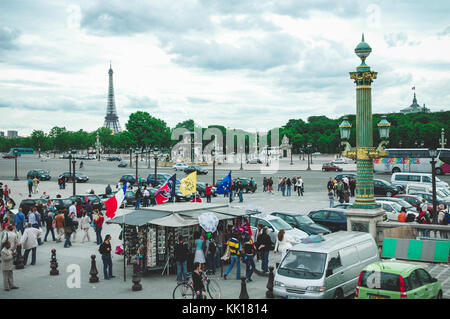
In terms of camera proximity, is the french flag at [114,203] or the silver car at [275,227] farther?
the silver car at [275,227]

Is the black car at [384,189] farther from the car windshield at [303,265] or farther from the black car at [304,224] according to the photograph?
the car windshield at [303,265]

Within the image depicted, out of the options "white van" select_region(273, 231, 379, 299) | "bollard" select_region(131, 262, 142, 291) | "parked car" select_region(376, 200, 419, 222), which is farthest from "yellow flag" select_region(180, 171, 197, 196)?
"parked car" select_region(376, 200, 419, 222)

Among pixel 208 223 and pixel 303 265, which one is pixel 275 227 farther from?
pixel 303 265

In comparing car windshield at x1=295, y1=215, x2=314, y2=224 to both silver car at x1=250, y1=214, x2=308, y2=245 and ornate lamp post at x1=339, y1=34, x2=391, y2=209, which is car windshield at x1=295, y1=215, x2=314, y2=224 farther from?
ornate lamp post at x1=339, y1=34, x2=391, y2=209

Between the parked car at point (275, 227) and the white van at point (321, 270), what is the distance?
604 centimetres

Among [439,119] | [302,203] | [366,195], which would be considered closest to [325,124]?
[439,119]

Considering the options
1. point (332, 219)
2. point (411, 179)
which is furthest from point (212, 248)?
point (411, 179)

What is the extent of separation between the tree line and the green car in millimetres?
58346

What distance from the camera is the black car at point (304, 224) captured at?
21.6 metres

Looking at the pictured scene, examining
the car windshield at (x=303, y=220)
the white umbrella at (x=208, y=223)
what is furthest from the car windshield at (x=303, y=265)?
the car windshield at (x=303, y=220)

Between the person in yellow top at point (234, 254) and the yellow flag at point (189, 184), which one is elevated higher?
the yellow flag at point (189, 184)

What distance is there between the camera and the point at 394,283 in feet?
35.9

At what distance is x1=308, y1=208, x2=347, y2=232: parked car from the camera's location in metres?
23.5

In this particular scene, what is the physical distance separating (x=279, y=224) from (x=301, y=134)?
133 meters
